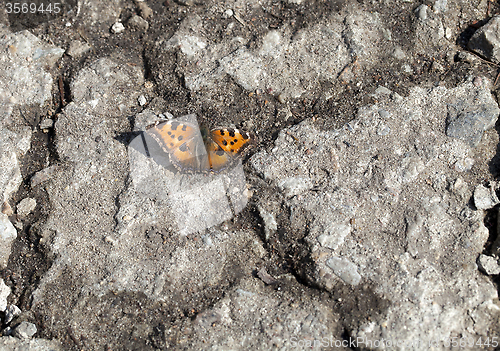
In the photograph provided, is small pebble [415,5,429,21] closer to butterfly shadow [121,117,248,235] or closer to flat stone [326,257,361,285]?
butterfly shadow [121,117,248,235]

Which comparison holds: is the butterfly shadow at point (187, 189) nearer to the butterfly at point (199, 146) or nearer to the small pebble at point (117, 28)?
the butterfly at point (199, 146)

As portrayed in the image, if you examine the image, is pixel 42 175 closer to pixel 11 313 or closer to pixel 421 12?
pixel 11 313

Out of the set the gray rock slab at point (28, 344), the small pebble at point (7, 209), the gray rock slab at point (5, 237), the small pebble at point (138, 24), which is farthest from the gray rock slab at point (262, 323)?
the small pebble at point (138, 24)

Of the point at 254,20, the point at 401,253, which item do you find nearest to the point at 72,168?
the point at 254,20

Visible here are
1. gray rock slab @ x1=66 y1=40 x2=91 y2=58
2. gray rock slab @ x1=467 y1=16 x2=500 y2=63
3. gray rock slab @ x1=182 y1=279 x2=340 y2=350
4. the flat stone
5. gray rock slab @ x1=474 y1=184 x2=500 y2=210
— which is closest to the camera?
gray rock slab @ x1=182 y1=279 x2=340 y2=350

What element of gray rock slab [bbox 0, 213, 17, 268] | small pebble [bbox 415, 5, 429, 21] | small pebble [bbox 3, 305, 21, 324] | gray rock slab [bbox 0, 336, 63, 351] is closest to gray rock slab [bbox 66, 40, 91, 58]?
gray rock slab [bbox 0, 213, 17, 268]

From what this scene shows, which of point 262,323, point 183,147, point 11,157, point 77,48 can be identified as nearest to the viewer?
point 262,323

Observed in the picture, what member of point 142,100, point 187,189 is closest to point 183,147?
point 187,189

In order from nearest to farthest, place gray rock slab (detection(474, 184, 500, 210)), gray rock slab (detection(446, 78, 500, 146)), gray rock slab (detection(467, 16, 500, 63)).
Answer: gray rock slab (detection(474, 184, 500, 210)) → gray rock slab (detection(446, 78, 500, 146)) → gray rock slab (detection(467, 16, 500, 63))
